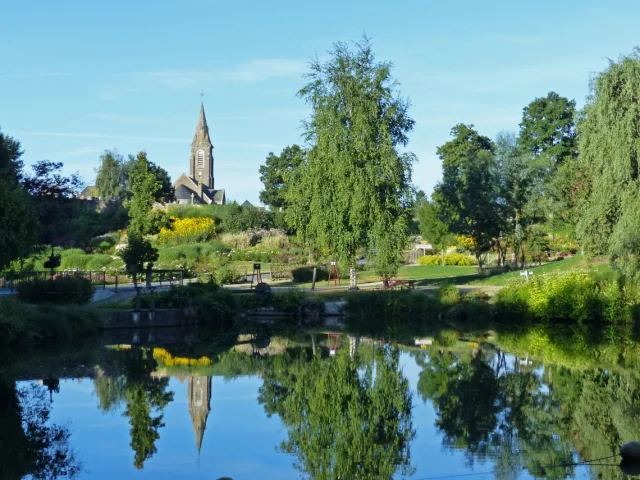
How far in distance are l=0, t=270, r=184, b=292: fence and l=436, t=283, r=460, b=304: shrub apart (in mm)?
10274

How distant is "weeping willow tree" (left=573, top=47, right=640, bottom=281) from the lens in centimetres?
2884

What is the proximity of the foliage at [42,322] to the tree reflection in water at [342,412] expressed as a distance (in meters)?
7.03

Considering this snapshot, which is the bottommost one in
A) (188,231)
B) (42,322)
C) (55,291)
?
(42,322)

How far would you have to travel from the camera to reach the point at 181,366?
69.0ft

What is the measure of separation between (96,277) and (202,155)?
104202 mm

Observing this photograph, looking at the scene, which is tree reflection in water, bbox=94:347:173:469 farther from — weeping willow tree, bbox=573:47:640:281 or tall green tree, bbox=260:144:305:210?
tall green tree, bbox=260:144:305:210

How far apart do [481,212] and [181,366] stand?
86.0ft

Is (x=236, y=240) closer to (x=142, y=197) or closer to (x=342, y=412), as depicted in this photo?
(x=142, y=197)

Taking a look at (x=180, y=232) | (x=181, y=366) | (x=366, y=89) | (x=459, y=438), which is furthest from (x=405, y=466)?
(x=180, y=232)

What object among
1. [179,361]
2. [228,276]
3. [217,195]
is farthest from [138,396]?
[217,195]

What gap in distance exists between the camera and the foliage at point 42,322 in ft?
76.7

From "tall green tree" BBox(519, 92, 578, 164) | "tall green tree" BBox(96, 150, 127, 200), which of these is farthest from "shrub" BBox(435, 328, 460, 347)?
"tall green tree" BBox(96, 150, 127, 200)

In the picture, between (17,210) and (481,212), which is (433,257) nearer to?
(481,212)

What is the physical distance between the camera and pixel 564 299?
107 ft
